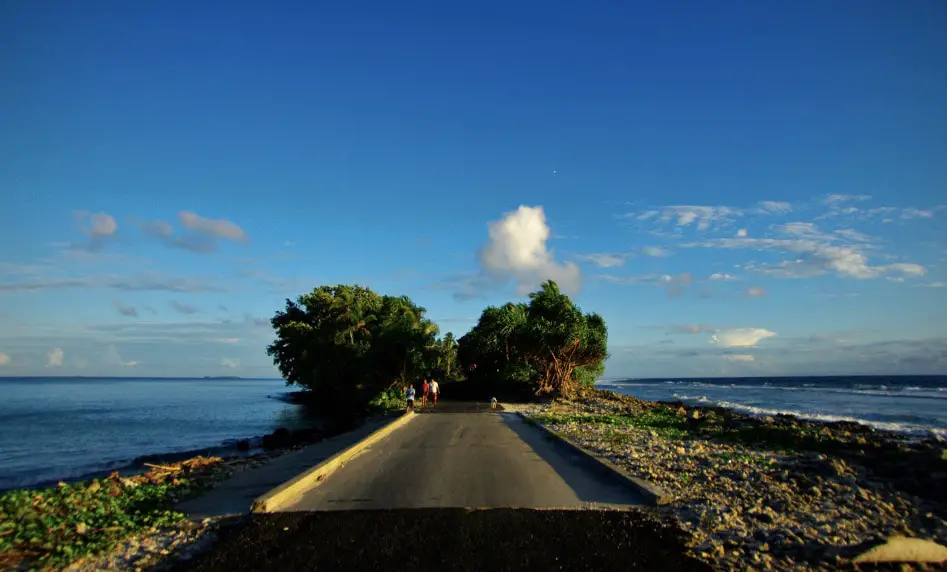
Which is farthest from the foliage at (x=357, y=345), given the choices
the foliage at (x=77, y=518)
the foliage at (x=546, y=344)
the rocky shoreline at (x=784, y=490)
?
the foliage at (x=77, y=518)

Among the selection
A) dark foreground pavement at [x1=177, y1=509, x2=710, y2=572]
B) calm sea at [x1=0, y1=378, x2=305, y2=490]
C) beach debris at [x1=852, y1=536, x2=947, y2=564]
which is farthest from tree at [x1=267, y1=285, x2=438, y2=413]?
beach debris at [x1=852, y1=536, x2=947, y2=564]

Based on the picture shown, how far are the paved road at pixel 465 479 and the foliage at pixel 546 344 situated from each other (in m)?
19.5

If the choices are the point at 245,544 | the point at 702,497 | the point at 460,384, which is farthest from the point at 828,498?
the point at 460,384

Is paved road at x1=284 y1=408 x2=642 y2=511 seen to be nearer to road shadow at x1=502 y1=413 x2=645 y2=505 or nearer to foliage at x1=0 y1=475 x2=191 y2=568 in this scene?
road shadow at x1=502 y1=413 x2=645 y2=505

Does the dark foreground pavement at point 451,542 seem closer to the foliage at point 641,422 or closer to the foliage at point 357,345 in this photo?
the foliage at point 641,422

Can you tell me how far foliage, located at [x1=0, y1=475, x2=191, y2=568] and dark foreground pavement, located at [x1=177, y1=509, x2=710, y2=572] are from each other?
1577 mm

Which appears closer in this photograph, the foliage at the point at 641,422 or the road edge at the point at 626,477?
the road edge at the point at 626,477

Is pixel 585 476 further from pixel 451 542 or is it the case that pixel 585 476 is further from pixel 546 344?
pixel 546 344

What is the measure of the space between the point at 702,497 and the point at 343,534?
5218 millimetres

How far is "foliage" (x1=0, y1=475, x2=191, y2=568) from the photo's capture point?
670 cm

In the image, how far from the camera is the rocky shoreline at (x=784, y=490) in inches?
241

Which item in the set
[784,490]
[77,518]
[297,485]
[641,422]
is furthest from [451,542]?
[641,422]

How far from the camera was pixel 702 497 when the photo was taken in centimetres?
822

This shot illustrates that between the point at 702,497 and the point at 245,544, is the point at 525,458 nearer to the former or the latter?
the point at 702,497
